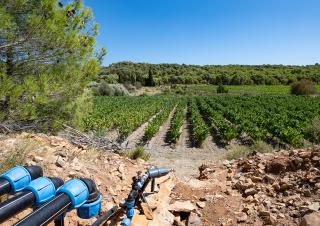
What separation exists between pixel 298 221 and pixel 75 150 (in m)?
4.01

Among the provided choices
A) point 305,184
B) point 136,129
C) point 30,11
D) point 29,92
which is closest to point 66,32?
point 30,11

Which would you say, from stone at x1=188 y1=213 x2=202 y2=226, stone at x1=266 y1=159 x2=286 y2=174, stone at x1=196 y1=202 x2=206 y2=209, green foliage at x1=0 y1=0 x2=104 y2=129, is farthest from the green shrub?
stone at x1=188 y1=213 x2=202 y2=226

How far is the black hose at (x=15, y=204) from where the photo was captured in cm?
161

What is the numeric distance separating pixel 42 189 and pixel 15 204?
0.23 meters

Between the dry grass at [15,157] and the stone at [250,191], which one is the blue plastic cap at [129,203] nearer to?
the dry grass at [15,157]

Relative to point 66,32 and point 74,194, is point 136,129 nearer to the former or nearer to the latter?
point 66,32

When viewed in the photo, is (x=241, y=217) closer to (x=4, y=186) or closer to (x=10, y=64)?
(x=4, y=186)

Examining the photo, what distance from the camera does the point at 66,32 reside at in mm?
7105

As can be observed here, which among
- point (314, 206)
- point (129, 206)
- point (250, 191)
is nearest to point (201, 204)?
point (250, 191)

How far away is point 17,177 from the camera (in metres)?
2.13

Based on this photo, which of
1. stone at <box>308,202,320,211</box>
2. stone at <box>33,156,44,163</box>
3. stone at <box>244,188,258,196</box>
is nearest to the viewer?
stone at <box>308,202,320,211</box>

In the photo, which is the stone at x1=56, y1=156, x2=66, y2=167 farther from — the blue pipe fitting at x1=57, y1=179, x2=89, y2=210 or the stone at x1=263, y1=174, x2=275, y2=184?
the stone at x1=263, y1=174, x2=275, y2=184

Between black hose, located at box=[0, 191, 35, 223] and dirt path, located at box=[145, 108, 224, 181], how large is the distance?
30.9 feet

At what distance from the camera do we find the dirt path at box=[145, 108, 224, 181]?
40.5ft
